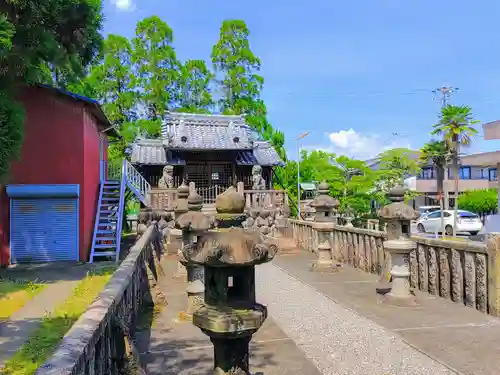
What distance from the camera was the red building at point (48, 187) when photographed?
14508 mm

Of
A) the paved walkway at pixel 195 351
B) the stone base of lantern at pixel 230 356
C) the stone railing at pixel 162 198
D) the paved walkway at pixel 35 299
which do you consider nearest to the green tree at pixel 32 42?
the paved walkway at pixel 35 299

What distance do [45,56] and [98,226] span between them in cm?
678

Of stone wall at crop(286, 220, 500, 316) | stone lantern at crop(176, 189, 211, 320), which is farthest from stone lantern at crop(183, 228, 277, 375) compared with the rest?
stone wall at crop(286, 220, 500, 316)

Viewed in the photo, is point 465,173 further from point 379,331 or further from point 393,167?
point 379,331

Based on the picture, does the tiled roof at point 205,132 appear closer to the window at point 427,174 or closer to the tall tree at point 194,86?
the tall tree at point 194,86

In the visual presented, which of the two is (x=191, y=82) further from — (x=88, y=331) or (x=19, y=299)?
(x=88, y=331)

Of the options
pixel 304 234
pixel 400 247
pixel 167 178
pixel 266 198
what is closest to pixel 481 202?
pixel 266 198

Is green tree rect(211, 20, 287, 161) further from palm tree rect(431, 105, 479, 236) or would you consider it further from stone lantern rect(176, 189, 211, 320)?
stone lantern rect(176, 189, 211, 320)

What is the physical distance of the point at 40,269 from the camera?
1356 cm

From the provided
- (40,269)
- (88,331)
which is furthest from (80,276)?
(88,331)

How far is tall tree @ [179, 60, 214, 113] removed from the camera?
101 feet

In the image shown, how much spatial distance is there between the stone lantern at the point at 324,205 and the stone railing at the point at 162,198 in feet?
31.6

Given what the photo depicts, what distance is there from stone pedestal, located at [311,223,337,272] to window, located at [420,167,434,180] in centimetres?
3733

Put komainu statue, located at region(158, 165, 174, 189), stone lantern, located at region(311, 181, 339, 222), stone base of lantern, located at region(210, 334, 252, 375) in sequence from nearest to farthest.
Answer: stone base of lantern, located at region(210, 334, 252, 375) < stone lantern, located at region(311, 181, 339, 222) < komainu statue, located at region(158, 165, 174, 189)
